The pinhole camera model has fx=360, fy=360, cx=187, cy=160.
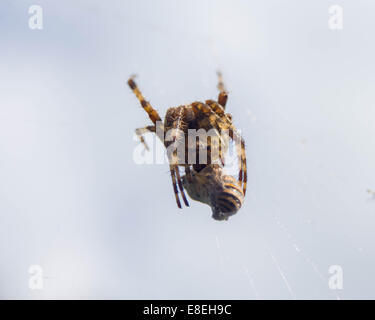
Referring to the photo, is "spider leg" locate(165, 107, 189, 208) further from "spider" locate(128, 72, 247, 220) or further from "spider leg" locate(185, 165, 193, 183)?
"spider leg" locate(185, 165, 193, 183)

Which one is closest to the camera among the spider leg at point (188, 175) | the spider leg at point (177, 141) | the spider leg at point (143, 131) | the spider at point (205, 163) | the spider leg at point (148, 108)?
the spider at point (205, 163)

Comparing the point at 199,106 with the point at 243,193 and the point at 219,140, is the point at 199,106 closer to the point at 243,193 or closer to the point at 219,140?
the point at 219,140

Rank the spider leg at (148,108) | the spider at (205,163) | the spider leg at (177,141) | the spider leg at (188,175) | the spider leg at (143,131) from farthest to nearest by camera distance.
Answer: the spider leg at (143,131) < the spider leg at (148,108) < the spider leg at (188,175) < the spider leg at (177,141) < the spider at (205,163)

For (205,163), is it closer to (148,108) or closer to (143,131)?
(148,108)

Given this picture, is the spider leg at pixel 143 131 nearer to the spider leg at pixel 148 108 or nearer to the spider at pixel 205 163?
the spider at pixel 205 163


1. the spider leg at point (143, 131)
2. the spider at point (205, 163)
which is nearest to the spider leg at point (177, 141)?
the spider at point (205, 163)

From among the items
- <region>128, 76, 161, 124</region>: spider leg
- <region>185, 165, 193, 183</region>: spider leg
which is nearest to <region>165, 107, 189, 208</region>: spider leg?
<region>185, 165, 193, 183</region>: spider leg
